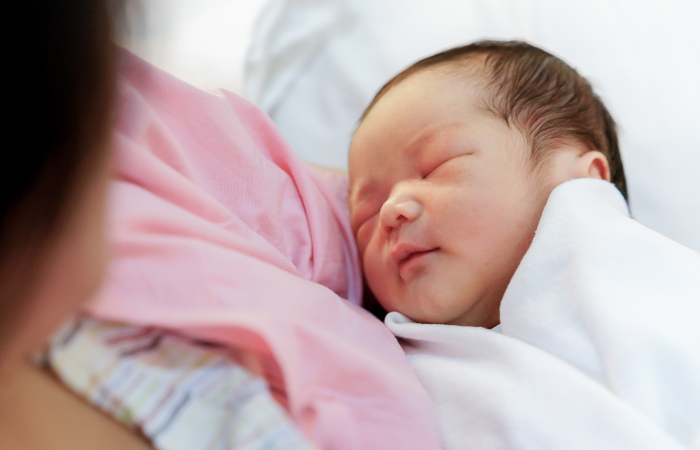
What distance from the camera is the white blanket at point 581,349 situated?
572 millimetres

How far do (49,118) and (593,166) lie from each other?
80 centimetres

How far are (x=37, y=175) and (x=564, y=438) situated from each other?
1.85ft

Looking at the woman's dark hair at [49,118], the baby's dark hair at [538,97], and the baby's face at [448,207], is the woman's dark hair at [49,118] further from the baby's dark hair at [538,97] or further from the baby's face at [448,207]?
the baby's dark hair at [538,97]

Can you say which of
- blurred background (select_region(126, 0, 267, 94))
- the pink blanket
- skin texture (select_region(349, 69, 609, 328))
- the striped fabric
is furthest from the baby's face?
blurred background (select_region(126, 0, 267, 94))

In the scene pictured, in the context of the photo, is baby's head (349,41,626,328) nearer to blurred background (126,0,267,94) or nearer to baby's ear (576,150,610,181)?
baby's ear (576,150,610,181)

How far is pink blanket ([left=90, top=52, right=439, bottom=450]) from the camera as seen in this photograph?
1.56 ft

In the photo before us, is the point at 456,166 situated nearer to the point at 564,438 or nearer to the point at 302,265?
the point at 302,265

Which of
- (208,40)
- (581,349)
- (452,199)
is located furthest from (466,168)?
(208,40)

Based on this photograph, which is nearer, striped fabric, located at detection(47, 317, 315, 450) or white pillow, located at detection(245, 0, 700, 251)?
striped fabric, located at detection(47, 317, 315, 450)

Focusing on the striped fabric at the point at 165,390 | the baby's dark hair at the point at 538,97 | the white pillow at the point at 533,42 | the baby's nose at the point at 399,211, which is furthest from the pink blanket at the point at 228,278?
the white pillow at the point at 533,42

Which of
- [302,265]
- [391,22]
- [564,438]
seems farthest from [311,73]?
[564,438]

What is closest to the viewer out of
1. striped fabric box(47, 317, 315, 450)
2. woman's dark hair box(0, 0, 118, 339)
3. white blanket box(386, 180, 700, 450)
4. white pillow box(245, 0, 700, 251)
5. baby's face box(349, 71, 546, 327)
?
woman's dark hair box(0, 0, 118, 339)

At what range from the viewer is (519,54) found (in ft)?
3.01

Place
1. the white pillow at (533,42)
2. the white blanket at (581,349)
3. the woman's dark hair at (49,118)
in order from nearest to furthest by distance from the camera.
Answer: the woman's dark hair at (49,118) < the white blanket at (581,349) < the white pillow at (533,42)
